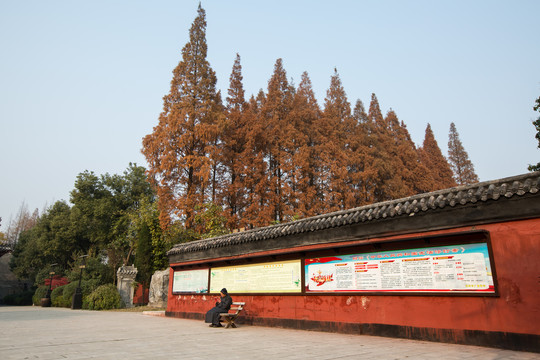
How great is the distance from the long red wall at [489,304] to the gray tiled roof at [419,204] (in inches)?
24.1

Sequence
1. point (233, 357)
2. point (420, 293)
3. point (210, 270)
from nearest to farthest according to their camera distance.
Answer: point (233, 357)
point (420, 293)
point (210, 270)

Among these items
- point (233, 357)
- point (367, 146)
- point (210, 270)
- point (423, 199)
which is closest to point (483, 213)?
point (423, 199)

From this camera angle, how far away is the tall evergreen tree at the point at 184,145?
2322cm

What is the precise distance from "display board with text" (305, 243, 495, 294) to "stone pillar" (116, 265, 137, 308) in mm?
18564

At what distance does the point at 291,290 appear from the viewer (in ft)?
35.6

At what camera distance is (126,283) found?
976 inches

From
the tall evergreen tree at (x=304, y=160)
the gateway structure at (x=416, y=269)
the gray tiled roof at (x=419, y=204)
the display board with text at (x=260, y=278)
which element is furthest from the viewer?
the tall evergreen tree at (x=304, y=160)

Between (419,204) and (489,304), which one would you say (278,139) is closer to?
(419,204)

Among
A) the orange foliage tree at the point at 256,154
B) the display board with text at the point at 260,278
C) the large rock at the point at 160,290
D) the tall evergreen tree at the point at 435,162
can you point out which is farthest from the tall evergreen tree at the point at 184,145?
the tall evergreen tree at the point at 435,162

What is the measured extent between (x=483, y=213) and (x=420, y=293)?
88.7 inches

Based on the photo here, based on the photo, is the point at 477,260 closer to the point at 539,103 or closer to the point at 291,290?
the point at 291,290

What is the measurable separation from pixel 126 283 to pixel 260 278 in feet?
55.0

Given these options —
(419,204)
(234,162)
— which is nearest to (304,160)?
(234,162)

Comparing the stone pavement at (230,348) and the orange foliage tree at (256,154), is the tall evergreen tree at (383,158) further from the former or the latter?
the stone pavement at (230,348)
